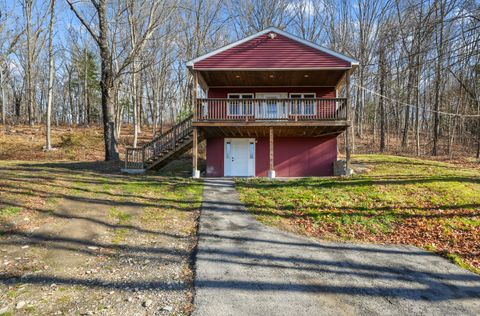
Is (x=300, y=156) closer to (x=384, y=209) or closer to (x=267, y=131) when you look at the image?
(x=267, y=131)

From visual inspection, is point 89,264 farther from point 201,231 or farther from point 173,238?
point 201,231

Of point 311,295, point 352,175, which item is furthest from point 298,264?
point 352,175

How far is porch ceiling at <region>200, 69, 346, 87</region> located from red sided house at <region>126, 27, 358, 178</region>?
5 cm

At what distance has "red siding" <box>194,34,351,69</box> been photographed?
14781mm

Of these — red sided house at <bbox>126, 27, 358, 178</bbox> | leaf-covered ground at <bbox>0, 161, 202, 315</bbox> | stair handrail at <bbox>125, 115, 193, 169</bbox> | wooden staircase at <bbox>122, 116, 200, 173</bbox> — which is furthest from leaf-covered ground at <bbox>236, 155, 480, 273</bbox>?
stair handrail at <bbox>125, 115, 193, 169</bbox>

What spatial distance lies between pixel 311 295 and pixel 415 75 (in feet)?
98.3

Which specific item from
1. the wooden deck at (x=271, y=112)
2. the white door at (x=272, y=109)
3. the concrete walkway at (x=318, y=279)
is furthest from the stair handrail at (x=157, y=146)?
the concrete walkway at (x=318, y=279)

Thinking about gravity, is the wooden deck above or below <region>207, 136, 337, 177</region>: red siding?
above

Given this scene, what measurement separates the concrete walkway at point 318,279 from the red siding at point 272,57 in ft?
32.0

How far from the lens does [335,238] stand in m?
7.48

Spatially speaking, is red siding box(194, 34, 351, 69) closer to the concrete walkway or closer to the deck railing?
the deck railing

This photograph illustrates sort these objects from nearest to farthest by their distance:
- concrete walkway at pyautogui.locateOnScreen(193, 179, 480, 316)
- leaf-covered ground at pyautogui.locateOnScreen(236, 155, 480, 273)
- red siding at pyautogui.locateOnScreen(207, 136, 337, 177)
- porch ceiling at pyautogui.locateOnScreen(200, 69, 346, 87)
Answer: concrete walkway at pyautogui.locateOnScreen(193, 179, 480, 316)
leaf-covered ground at pyautogui.locateOnScreen(236, 155, 480, 273)
porch ceiling at pyautogui.locateOnScreen(200, 69, 346, 87)
red siding at pyautogui.locateOnScreen(207, 136, 337, 177)

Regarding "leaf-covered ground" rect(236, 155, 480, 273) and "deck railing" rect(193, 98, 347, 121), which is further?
"deck railing" rect(193, 98, 347, 121)

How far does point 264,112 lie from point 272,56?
9.47 feet
